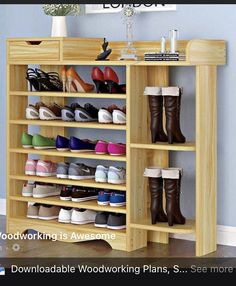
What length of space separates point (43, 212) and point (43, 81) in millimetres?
845

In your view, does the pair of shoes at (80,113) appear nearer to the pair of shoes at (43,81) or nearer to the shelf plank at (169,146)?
the pair of shoes at (43,81)

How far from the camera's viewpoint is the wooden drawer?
5008 mm

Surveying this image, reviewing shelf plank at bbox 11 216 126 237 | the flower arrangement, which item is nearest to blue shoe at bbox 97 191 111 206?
shelf plank at bbox 11 216 126 237

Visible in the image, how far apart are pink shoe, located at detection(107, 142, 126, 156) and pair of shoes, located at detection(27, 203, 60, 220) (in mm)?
596

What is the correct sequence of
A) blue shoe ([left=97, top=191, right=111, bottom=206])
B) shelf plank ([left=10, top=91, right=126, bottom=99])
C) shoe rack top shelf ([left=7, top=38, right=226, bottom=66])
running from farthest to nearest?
1. blue shoe ([left=97, top=191, right=111, bottom=206])
2. shelf plank ([left=10, top=91, right=126, bottom=99])
3. shoe rack top shelf ([left=7, top=38, right=226, bottom=66])

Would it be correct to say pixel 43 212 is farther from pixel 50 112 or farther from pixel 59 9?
pixel 59 9

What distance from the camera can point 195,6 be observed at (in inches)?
196

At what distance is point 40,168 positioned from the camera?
203 inches

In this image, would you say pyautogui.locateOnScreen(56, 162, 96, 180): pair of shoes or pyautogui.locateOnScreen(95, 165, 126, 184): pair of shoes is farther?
pyautogui.locateOnScreen(56, 162, 96, 180): pair of shoes

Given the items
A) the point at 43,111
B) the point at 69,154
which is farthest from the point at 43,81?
the point at 69,154

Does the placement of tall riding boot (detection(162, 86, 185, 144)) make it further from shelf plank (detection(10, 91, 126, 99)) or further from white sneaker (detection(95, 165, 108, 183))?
white sneaker (detection(95, 165, 108, 183))

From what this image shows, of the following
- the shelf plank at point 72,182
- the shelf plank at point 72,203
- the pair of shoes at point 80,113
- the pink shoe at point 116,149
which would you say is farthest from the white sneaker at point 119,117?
the shelf plank at point 72,203

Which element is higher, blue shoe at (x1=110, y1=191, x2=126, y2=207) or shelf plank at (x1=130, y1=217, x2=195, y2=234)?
blue shoe at (x1=110, y1=191, x2=126, y2=207)

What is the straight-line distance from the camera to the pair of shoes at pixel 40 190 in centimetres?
518
